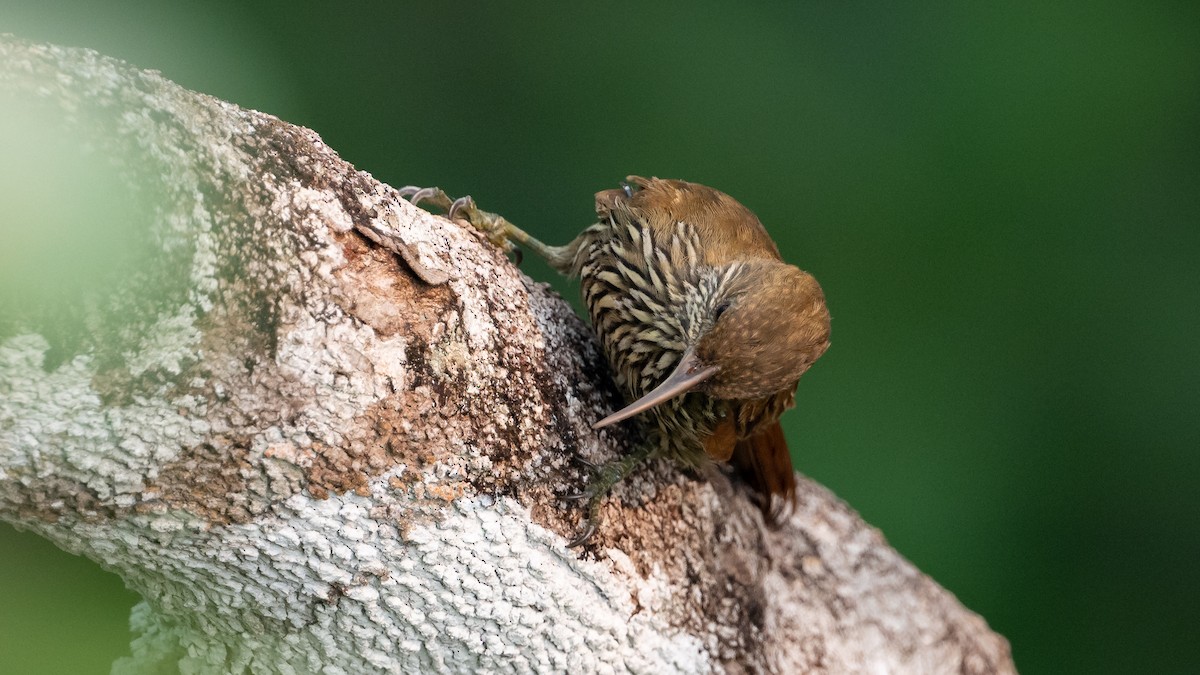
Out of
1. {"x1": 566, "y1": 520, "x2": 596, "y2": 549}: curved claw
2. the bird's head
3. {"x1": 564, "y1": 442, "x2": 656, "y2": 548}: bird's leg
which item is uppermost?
the bird's head

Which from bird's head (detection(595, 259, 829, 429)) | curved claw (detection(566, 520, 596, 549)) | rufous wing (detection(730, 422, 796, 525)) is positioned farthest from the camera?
rufous wing (detection(730, 422, 796, 525))

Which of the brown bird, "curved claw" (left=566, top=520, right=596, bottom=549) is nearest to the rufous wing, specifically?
the brown bird

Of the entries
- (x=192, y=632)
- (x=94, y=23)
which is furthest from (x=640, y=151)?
(x=94, y=23)

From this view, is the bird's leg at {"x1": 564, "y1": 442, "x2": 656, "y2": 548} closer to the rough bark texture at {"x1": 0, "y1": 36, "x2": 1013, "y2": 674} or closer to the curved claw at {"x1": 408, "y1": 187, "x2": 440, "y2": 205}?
the rough bark texture at {"x1": 0, "y1": 36, "x2": 1013, "y2": 674}

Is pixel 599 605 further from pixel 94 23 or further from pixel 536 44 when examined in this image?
pixel 536 44

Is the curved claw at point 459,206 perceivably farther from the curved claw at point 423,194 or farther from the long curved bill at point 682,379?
the long curved bill at point 682,379

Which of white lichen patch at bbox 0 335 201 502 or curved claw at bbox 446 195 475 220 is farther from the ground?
curved claw at bbox 446 195 475 220

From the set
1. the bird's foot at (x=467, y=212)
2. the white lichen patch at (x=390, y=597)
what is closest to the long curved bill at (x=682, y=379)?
the white lichen patch at (x=390, y=597)
